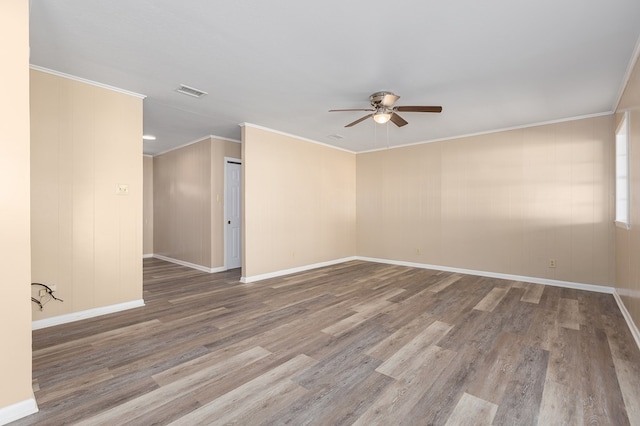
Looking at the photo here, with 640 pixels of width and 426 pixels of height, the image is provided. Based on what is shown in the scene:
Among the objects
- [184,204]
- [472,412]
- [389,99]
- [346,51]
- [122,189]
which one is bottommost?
[472,412]

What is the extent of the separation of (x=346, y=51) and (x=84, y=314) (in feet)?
12.8

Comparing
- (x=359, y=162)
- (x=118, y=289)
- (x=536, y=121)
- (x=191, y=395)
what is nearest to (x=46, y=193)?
(x=118, y=289)

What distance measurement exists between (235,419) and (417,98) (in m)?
3.75

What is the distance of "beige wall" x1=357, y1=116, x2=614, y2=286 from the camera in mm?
4344

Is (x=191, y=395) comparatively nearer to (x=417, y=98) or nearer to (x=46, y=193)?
(x=46, y=193)

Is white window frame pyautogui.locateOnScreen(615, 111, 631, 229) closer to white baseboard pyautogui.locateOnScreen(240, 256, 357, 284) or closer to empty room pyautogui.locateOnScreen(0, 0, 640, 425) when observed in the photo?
empty room pyautogui.locateOnScreen(0, 0, 640, 425)

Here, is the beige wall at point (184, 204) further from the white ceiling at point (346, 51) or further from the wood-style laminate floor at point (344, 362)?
the wood-style laminate floor at point (344, 362)

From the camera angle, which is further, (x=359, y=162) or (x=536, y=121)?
(x=359, y=162)

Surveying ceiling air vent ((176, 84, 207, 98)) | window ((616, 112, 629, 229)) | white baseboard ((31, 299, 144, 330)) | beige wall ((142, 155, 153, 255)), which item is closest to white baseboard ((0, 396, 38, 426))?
white baseboard ((31, 299, 144, 330))

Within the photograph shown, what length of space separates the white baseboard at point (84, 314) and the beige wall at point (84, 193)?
4 centimetres

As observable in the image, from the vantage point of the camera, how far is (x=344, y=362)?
233 cm

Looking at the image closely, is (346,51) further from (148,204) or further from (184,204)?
(148,204)

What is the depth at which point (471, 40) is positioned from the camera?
2.42 m

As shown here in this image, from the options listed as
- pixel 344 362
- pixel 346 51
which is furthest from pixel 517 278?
pixel 346 51
